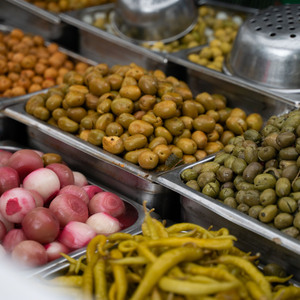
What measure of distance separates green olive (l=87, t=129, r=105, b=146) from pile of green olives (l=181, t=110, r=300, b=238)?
54 centimetres

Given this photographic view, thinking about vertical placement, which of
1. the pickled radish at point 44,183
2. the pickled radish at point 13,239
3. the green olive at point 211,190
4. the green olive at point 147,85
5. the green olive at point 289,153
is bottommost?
the pickled radish at point 13,239

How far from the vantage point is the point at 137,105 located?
2.55 meters

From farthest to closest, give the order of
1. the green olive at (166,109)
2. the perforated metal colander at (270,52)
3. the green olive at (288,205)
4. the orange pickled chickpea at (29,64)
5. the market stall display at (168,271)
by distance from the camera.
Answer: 1. the orange pickled chickpea at (29,64)
2. the perforated metal colander at (270,52)
3. the green olive at (166,109)
4. the green olive at (288,205)
5. the market stall display at (168,271)

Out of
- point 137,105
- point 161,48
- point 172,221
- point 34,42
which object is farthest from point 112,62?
point 172,221

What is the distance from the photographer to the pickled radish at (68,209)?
1909 millimetres

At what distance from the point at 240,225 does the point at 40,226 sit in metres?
0.78

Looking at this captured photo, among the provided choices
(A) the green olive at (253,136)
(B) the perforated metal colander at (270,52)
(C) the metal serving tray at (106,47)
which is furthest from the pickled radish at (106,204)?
(C) the metal serving tray at (106,47)

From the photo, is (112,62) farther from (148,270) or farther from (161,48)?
(148,270)

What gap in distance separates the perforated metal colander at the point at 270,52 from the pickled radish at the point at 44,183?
1.50 m

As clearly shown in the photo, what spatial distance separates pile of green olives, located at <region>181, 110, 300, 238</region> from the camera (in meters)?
1.80

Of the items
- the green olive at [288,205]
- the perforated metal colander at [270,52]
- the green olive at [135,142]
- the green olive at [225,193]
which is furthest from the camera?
the perforated metal colander at [270,52]

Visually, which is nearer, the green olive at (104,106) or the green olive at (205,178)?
the green olive at (205,178)

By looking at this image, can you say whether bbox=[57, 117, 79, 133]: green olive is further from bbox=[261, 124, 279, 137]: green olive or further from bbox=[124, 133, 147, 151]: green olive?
bbox=[261, 124, 279, 137]: green olive

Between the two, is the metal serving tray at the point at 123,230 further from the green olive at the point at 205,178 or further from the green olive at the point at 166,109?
the green olive at the point at 166,109
